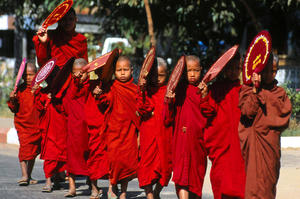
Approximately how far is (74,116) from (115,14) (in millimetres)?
9843

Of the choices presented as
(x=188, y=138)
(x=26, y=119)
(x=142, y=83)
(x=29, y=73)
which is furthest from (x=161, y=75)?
(x=26, y=119)

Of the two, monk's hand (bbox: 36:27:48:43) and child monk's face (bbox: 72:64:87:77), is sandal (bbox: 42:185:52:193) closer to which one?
child monk's face (bbox: 72:64:87:77)

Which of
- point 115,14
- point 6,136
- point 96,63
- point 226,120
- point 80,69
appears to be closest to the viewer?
point 226,120

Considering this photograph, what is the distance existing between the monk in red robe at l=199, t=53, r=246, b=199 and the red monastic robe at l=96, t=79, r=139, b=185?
3.30ft

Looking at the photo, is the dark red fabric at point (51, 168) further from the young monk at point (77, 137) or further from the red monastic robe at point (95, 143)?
the red monastic robe at point (95, 143)

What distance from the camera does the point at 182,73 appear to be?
6.05 m

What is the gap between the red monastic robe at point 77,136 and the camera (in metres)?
7.31

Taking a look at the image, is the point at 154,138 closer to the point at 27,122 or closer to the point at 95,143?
the point at 95,143

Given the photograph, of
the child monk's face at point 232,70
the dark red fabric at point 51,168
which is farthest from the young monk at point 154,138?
the dark red fabric at point 51,168

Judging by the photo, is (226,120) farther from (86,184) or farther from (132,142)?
(86,184)

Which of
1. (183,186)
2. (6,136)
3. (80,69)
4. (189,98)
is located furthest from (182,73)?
(6,136)

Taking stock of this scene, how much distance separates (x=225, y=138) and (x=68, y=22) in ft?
9.08

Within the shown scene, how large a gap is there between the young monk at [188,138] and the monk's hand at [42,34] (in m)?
2.17

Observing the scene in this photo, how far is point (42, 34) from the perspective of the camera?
301 inches
